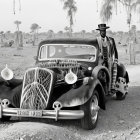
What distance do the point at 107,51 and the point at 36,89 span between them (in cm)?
261

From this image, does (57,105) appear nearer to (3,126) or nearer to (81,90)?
(81,90)

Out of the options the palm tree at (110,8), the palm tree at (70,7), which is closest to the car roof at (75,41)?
the palm tree at (110,8)

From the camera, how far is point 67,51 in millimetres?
8180

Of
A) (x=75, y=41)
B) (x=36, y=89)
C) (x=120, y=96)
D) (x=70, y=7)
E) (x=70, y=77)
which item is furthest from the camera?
(x=70, y=7)

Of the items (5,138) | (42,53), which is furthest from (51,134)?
(42,53)

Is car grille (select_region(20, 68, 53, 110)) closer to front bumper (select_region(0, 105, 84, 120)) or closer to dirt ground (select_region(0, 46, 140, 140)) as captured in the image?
front bumper (select_region(0, 105, 84, 120))

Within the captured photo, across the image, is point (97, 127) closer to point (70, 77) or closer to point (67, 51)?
point (70, 77)

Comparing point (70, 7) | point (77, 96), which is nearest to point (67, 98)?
point (77, 96)

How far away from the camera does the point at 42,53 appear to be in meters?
8.34

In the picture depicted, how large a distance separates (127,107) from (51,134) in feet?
12.6

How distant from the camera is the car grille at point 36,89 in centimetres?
637

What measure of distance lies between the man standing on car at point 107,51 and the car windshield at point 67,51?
31 centimetres

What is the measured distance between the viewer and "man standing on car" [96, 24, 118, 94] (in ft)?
27.2

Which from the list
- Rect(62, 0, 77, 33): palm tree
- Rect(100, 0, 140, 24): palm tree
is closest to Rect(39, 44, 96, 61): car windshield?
Rect(100, 0, 140, 24): palm tree
